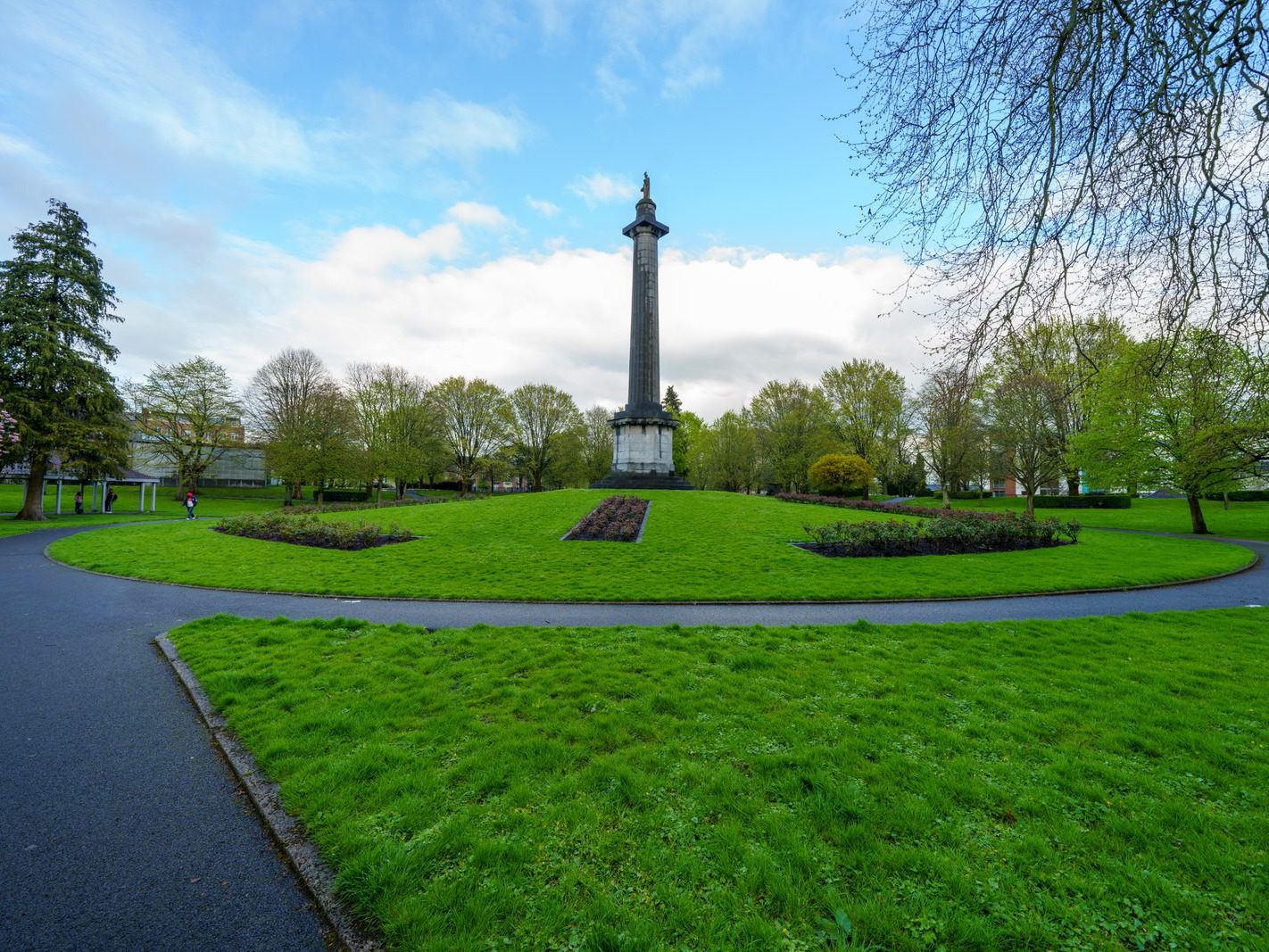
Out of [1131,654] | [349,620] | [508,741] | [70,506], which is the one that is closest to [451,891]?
[508,741]

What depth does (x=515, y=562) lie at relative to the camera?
13242 millimetres

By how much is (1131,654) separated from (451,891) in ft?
26.0

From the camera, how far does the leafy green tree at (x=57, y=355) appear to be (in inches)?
899

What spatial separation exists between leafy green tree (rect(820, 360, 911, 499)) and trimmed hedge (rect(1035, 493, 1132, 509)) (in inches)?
448

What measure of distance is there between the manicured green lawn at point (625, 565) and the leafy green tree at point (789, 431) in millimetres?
24852

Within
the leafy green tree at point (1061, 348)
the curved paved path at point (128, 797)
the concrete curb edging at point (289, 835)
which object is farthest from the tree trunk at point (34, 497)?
the leafy green tree at point (1061, 348)

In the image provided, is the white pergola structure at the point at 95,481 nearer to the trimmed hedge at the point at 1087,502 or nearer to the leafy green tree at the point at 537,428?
the leafy green tree at the point at 537,428

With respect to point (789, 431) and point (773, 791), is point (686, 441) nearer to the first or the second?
point (789, 431)

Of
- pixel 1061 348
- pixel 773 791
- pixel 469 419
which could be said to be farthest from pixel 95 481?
pixel 1061 348

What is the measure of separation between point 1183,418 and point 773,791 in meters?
21.6

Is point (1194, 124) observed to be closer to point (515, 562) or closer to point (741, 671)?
point (741, 671)

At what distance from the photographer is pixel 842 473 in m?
36.2

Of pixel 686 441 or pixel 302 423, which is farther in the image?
pixel 686 441

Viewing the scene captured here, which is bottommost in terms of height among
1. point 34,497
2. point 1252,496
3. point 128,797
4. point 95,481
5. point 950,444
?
point 128,797
